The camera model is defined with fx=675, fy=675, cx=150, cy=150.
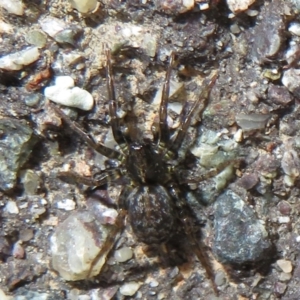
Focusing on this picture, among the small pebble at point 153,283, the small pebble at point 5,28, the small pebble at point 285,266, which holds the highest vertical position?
the small pebble at point 5,28

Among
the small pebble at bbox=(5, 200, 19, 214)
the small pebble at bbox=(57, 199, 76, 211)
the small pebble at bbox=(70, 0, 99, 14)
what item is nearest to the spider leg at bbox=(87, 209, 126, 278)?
the small pebble at bbox=(57, 199, 76, 211)

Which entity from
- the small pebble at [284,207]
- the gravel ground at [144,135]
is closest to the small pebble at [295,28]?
the gravel ground at [144,135]

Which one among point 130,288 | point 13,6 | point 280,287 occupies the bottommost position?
point 130,288

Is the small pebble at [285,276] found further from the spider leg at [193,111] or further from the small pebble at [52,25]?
the small pebble at [52,25]

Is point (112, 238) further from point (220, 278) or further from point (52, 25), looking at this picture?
point (52, 25)

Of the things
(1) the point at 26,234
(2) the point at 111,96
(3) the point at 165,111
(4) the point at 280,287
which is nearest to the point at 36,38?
(2) the point at 111,96

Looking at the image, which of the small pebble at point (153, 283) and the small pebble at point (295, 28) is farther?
the small pebble at point (153, 283)
